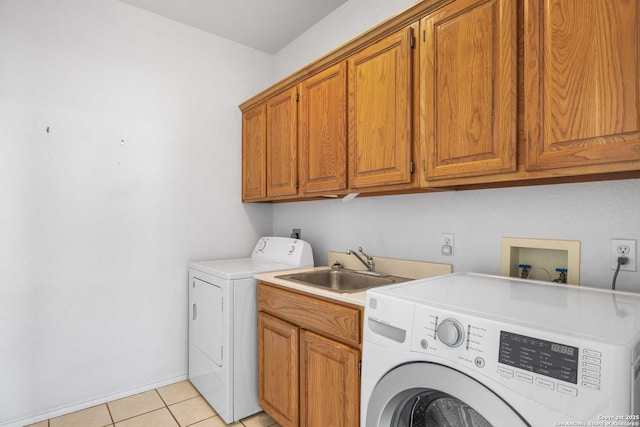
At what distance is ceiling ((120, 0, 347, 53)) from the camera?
2.35 m

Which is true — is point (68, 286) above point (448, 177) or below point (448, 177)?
below

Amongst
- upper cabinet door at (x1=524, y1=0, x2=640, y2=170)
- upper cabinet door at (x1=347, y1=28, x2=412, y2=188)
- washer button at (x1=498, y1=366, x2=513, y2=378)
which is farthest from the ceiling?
washer button at (x1=498, y1=366, x2=513, y2=378)

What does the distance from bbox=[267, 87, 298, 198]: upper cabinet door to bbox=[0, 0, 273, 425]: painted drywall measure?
508 mm

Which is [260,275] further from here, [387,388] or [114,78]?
[114,78]

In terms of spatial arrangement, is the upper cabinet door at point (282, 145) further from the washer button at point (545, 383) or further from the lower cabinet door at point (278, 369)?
the washer button at point (545, 383)

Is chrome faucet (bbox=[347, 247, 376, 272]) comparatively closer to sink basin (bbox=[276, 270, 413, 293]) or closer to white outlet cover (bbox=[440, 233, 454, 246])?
sink basin (bbox=[276, 270, 413, 293])

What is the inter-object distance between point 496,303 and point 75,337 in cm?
248

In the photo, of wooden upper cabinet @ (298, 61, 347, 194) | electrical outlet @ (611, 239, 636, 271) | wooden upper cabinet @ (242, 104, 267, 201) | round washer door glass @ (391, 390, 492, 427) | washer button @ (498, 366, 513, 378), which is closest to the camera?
washer button @ (498, 366, 513, 378)

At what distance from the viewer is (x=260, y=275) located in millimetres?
2043

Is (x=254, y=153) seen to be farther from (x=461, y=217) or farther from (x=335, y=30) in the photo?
(x=461, y=217)

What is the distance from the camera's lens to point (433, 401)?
43.8 inches

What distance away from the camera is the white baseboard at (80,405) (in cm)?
200

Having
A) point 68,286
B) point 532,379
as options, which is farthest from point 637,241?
point 68,286

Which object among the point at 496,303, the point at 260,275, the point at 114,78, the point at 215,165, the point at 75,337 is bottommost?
the point at 75,337
